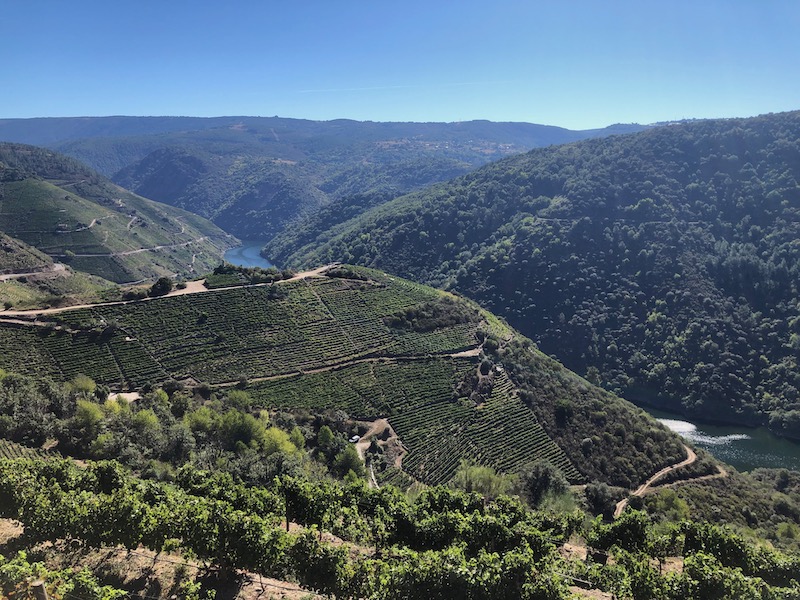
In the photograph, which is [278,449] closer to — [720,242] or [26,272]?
[26,272]

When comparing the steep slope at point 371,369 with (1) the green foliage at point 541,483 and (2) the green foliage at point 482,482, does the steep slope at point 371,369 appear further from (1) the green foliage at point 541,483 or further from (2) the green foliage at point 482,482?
(1) the green foliage at point 541,483

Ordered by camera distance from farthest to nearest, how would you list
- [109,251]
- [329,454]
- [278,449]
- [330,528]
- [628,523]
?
[109,251] → [329,454] → [278,449] → [628,523] → [330,528]

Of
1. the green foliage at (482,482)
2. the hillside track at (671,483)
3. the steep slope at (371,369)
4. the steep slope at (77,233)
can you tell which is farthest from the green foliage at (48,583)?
the steep slope at (77,233)

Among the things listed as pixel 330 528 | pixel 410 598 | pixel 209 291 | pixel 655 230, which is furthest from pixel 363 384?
pixel 655 230

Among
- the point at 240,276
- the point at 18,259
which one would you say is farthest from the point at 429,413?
the point at 18,259

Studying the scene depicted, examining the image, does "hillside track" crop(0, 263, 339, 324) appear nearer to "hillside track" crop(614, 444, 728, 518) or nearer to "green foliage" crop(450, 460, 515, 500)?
"green foliage" crop(450, 460, 515, 500)

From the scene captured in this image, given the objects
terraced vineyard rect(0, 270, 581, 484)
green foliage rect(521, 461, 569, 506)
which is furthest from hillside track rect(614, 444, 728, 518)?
green foliage rect(521, 461, 569, 506)

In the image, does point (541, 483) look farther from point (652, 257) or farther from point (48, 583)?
point (652, 257)
